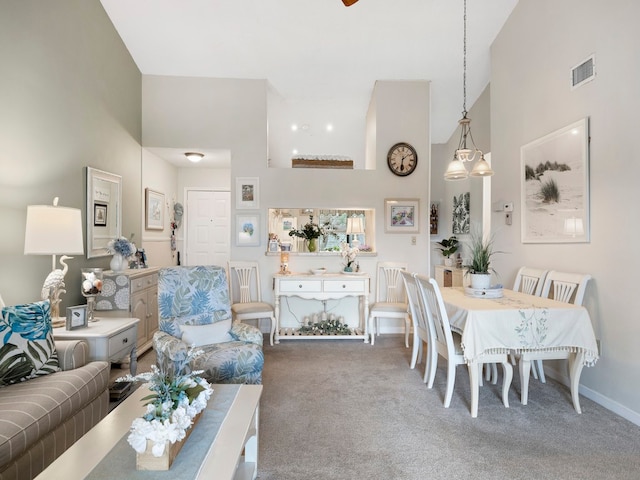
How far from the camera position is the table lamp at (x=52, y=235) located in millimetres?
2404

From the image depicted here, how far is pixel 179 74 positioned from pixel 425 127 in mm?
3327

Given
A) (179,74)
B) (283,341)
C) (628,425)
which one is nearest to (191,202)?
(179,74)

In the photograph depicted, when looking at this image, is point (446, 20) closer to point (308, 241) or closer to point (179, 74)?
point (308, 241)

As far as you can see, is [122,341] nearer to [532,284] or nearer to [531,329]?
[531,329]

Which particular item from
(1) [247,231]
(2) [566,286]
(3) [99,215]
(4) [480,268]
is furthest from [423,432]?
(3) [99,215]

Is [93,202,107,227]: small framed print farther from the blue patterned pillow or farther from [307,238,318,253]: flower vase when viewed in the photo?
[307,238,318,253]: flower vase

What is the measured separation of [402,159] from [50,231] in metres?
3.87

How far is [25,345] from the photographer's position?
6.56 feet

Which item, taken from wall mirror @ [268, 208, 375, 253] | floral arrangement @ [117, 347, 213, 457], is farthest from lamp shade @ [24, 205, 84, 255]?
wall mirror @ [268, 208, 375, 253]

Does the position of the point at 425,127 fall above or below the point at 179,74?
below

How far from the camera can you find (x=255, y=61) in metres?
4.39

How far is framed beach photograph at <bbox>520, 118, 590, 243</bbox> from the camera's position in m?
2.90

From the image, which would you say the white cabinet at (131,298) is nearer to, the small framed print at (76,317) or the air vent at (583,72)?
the small framed print at (76,317)

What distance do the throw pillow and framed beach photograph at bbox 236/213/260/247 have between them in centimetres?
202
